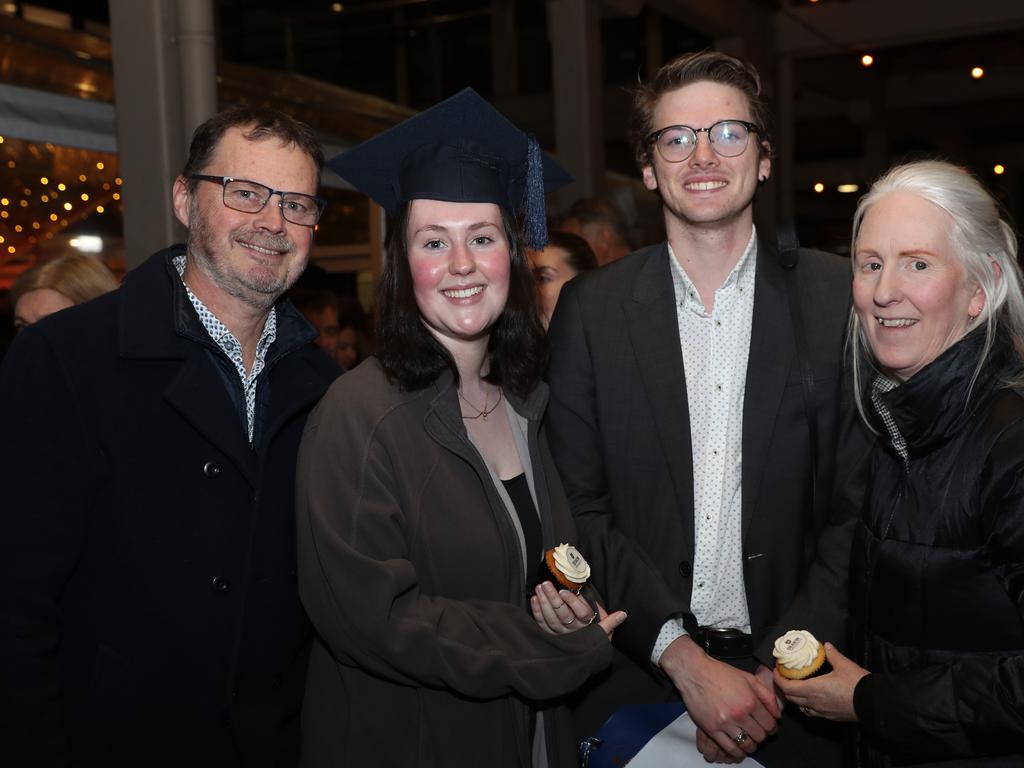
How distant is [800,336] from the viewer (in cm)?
239

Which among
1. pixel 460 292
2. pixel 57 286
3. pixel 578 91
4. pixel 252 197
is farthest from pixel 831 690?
pixel 578 91

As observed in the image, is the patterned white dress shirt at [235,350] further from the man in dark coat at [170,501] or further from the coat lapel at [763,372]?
the coat lapel at [763,372]

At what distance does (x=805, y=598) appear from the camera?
2.31 m

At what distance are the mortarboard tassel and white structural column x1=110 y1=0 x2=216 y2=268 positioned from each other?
2.45 meters

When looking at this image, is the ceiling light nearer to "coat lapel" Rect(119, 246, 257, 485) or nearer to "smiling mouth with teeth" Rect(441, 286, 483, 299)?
"coat lapel" Rect(119, 246, 257, 485)

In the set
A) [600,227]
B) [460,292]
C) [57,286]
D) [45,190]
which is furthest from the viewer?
[45,190]

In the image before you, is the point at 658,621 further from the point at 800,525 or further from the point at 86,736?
the point at 86,736

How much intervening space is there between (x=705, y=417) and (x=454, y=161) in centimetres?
85

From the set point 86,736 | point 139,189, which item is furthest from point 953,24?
point 86,736

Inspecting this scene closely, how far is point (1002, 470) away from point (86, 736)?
73.4 inches

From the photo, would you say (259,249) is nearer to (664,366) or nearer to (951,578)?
(664,366)

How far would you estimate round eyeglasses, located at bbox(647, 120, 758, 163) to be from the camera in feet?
7.89

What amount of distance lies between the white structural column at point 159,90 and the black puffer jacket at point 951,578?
11.0 feet

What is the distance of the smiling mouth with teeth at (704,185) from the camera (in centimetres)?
238
